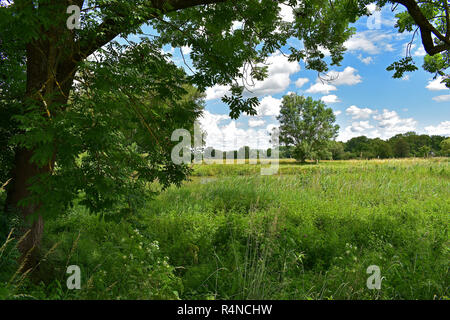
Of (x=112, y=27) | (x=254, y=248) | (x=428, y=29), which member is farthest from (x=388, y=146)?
(x=112, y=27)

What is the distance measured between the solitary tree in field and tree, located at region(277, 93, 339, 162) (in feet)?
110

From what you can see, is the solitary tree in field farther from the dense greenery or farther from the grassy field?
the dense greenery

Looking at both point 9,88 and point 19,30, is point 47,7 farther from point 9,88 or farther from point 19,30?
point 9,88

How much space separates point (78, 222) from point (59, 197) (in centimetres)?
387

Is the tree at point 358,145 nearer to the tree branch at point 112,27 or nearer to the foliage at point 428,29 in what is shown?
the foliage at point 428,29

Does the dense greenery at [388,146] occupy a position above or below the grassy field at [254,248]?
above

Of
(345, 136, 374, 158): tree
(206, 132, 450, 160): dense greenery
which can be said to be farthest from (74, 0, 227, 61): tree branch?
(345, 136, 374, 158): tree

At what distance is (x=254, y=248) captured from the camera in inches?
167

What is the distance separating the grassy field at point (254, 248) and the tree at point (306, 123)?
29.8 m

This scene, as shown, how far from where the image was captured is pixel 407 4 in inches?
189

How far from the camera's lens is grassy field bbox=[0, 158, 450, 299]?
9.37 feet

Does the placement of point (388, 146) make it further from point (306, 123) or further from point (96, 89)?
point (96, 89)

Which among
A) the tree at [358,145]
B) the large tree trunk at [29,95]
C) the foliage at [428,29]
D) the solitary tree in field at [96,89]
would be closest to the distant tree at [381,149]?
the tree at [358,145]

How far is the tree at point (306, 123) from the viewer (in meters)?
37.7
